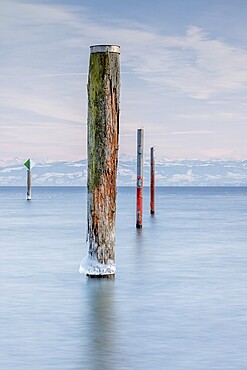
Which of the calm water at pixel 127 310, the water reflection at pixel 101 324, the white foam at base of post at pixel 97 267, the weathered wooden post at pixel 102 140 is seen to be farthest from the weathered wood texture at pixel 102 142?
the calm water at pixel 127 310

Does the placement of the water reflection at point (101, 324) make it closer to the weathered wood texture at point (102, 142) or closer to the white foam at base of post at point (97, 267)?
the white foam at base of post at point (97, 267)

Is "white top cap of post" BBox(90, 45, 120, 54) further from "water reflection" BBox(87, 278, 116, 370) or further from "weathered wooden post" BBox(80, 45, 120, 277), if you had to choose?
"water reflection" BBox(87, 278, 116, 370)

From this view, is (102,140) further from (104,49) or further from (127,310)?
(127,310)

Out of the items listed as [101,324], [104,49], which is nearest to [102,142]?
[104,49]

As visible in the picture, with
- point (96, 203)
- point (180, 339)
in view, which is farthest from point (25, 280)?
point (180, 339)

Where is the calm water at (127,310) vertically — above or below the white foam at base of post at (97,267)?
below

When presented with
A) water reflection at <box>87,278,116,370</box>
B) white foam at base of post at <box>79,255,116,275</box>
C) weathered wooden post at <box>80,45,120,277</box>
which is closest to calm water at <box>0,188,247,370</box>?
water reflection at <box>87,278,116,370</box>

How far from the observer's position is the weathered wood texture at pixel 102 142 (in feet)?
41.7

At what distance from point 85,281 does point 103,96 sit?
274 cm

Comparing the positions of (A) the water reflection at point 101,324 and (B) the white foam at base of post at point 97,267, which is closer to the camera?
(A) the water reflection at point 101,324

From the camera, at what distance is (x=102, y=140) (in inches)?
500

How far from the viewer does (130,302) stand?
1190 cm

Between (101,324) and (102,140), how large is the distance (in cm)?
333

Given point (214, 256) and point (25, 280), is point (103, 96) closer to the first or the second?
point (25, 280)
